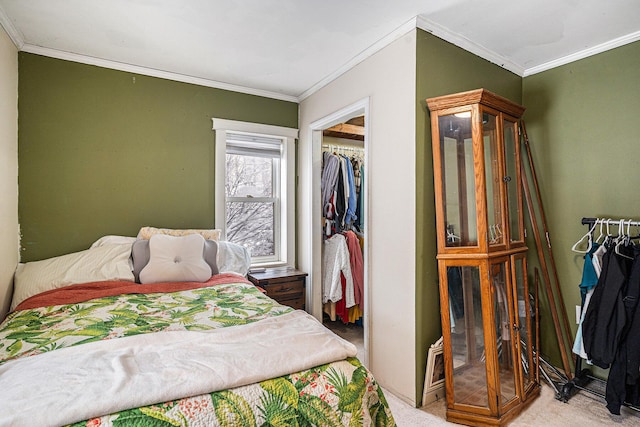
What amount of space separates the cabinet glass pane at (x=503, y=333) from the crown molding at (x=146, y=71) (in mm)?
2642

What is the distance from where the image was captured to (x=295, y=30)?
2.22m

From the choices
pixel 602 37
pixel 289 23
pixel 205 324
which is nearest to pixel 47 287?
pixel 205 324

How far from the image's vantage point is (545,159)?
2650 millimetres

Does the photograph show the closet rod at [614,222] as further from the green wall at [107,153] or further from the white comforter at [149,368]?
the green wall at [107,153]

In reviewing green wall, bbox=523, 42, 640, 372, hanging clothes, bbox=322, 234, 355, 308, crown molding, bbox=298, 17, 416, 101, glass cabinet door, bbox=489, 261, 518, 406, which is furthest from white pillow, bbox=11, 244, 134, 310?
green wall, bbox=523, 42, 640, 372

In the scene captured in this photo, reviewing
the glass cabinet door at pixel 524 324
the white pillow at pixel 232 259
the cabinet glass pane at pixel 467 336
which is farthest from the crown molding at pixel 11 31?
the glass cabinet door at pixel 524 324

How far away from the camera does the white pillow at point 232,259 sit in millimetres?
2857

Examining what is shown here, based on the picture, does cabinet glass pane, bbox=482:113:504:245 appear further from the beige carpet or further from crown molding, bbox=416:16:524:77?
the beige carpet

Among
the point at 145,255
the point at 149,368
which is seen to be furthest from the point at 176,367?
the point at 145,255

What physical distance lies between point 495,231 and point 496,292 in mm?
378

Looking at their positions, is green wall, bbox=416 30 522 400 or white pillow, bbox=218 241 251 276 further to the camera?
white pillow, bbox=218 241 251 276

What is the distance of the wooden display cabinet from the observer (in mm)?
1956

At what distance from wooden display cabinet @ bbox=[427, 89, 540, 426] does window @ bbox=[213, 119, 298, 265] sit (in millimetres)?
1813

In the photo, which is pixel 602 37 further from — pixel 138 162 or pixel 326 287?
pixel 138 162
